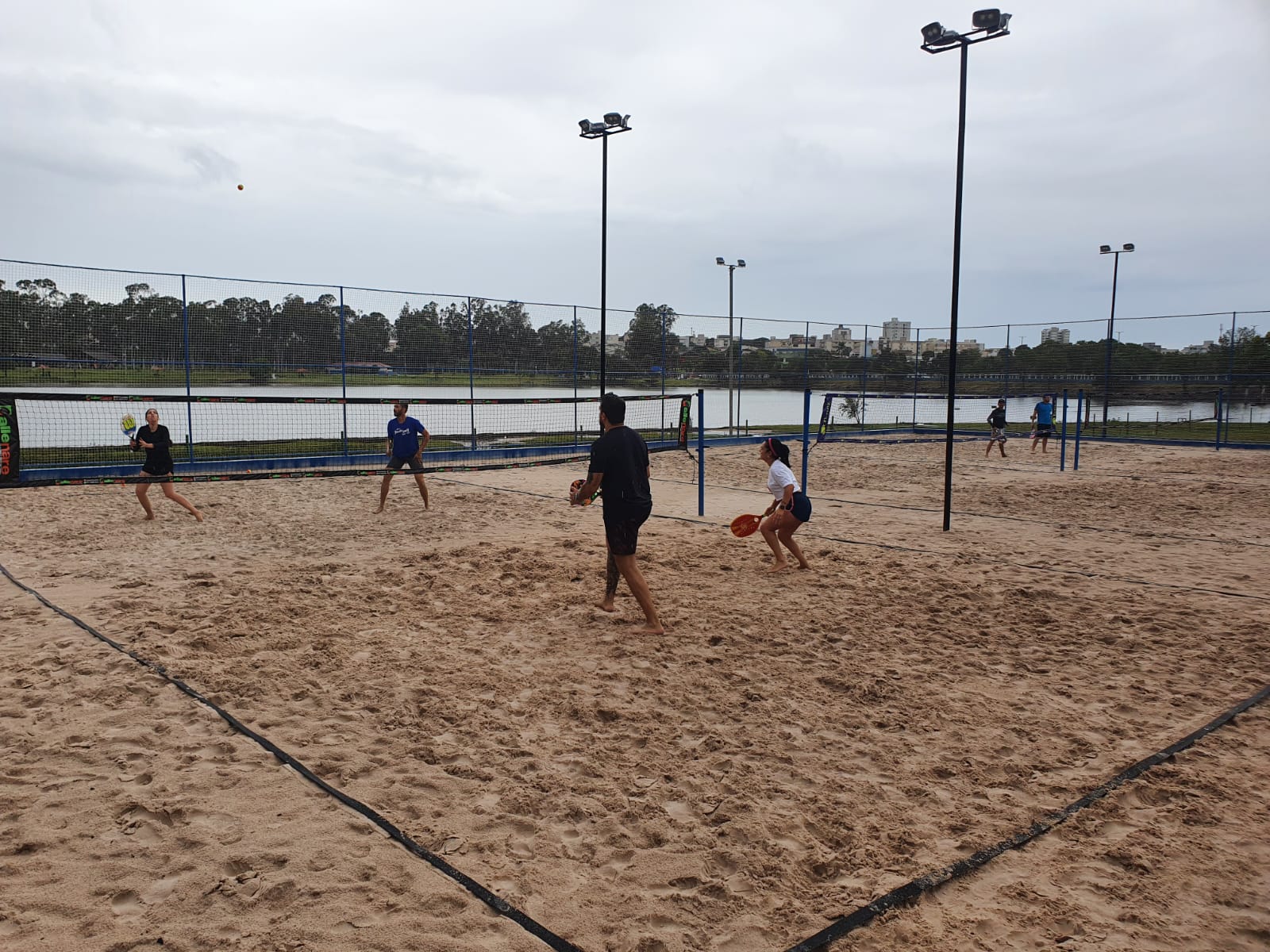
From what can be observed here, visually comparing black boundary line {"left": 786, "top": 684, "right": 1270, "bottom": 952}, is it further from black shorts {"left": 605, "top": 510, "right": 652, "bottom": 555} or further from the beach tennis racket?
the beach tennis racket

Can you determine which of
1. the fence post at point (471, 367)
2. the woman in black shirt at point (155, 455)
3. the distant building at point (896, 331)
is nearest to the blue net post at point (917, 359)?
the distant building at point (896, 331)

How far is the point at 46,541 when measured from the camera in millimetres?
8836

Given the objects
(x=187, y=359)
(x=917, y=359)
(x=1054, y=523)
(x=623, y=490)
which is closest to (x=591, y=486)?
(x=623, y=490)

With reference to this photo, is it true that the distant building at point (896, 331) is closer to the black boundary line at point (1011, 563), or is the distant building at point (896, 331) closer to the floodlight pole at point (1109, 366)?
the floodlight pole at point (1109, 366)

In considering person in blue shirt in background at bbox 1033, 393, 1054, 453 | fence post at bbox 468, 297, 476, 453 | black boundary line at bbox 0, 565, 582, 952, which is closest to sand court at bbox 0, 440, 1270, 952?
black boundary line at bbox 0, 565, 582, 952

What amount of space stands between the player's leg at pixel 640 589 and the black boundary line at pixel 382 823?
2.62 m

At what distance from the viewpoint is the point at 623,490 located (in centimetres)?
595

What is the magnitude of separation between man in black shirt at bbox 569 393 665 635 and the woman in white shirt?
198 cm

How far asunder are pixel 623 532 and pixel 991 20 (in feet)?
22.0

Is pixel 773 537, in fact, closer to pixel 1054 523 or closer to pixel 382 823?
pixel 1054 523

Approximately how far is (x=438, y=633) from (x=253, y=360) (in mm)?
12052

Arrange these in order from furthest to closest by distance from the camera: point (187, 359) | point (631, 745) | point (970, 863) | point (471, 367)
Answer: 1. point (471, 367)
2. point (187, 359)
3. point (631, 745)
4. point (970, 863)

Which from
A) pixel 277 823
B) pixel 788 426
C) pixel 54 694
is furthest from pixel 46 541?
pixel 788 426

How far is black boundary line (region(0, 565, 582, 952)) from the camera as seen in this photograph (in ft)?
9.09
